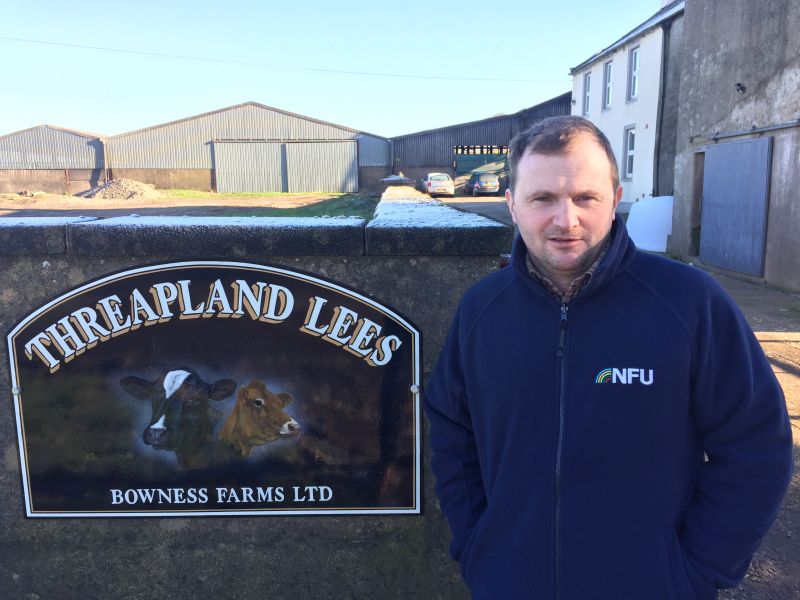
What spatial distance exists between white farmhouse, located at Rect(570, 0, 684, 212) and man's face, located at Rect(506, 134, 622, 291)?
19820mm

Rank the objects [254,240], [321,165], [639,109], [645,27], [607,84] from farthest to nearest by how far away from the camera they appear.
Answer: [321,165] < [607,84] < [639,109] < [645,27] < [254,240]

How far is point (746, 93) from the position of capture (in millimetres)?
11469

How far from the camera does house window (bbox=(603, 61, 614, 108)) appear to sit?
2542 cm

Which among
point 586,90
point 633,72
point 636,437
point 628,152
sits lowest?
point 636,437

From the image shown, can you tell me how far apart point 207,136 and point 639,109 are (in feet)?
105

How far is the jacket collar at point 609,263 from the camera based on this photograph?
160 centimetres

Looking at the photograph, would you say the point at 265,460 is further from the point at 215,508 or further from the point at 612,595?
the point at 612,595

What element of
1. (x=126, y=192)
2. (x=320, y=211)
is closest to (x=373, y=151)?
(x=126, y=192)

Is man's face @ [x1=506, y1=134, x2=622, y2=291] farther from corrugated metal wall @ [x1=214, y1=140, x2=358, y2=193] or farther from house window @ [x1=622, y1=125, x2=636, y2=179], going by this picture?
corrugated metal wall @ [x1=214, y1=140, x2=358, y2=193]

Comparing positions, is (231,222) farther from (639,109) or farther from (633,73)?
(633,73)

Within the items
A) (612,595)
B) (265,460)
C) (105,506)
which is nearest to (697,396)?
(612,595)

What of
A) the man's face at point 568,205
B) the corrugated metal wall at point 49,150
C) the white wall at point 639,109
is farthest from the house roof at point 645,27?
the corrugated metal wall at point 49,150

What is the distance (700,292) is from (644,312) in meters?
0.14

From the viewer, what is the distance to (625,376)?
1572 millimetres
